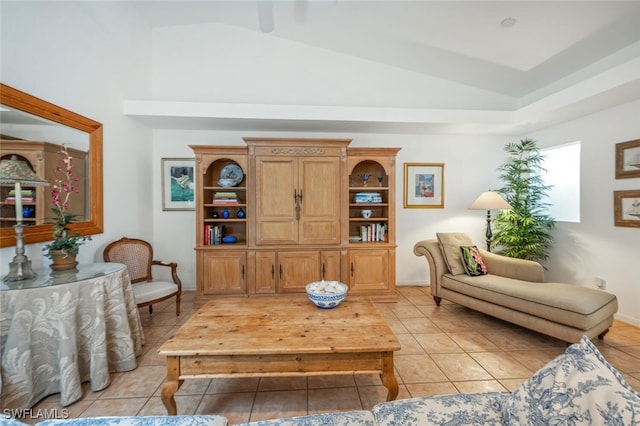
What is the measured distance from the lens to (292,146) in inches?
129

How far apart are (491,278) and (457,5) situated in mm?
2724

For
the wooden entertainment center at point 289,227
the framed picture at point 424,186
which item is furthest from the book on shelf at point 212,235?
the framed picture at point 424,186

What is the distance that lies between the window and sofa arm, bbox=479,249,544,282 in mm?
1137

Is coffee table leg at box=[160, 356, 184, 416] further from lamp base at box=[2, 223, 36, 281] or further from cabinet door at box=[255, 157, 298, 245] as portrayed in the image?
cabinet door at box=[255, 157, 298, 245]

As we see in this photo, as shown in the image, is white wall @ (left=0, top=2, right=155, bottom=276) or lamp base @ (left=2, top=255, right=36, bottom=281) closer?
lamp base @ (left=2, top=255, right=36, bottom=281)

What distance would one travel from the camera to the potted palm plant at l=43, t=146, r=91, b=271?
199 centimetres

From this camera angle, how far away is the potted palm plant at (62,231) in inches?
78.3

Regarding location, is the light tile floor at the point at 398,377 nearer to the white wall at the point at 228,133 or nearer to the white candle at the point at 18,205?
the white wall at the point at 228,133

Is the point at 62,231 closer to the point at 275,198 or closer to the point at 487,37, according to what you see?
the point at 275,198

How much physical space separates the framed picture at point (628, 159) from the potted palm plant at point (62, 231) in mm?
5123

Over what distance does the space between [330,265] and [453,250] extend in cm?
148

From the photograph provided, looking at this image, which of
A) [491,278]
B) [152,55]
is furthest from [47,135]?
[491,278]

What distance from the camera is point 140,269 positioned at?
296 centimetres

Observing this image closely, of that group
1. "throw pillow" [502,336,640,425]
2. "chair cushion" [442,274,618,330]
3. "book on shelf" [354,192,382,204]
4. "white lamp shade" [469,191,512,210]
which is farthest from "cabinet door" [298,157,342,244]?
"throw pillow" [502,336,640,425]
